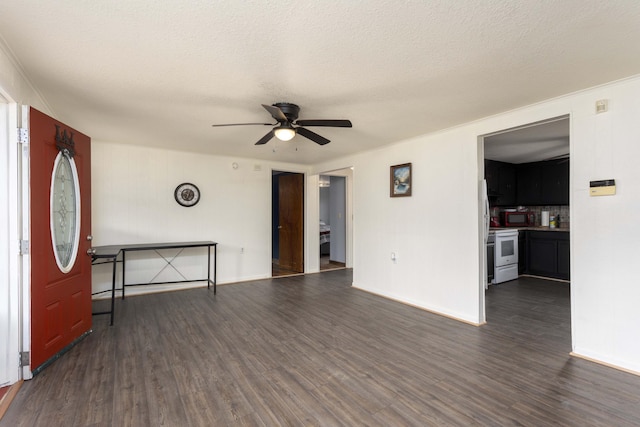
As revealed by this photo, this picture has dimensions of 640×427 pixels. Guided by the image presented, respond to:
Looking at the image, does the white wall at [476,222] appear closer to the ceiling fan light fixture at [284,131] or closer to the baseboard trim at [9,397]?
the ceiling fan light fixture at [284,131]

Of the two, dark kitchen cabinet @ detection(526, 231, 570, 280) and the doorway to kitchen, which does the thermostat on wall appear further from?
dark kitchen cabinet @ detection(526, 231, 570, 280)

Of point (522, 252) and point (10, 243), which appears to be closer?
point (10, 243)

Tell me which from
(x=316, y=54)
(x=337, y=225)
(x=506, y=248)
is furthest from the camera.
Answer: (x=337, y=225)

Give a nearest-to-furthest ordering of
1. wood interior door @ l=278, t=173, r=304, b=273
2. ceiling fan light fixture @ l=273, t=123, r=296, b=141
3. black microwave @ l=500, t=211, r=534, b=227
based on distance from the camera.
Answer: ceiling fan light fixture @ l=273, t=123, r=296, b=141 < black microwave @ l=500, t=211, r=534, b=227 < wood interior door @ l=278, t=173, r=304, b=273

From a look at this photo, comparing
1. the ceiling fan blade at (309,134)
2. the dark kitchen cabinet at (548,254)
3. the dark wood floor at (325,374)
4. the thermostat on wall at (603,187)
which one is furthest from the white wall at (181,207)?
the dark kitchen cabinet at (548,254)

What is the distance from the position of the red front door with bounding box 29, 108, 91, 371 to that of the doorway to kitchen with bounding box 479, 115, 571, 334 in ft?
17.0

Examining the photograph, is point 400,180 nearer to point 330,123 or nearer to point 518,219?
point 330,123

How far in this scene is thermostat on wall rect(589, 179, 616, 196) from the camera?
242 centimetres

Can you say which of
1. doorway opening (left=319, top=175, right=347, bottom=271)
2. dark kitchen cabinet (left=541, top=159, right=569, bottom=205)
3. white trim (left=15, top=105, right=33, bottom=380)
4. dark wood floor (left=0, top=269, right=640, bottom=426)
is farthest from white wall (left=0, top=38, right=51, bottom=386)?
dark kitchen cabinet (left=541, top=159, right=569, bottom=205)

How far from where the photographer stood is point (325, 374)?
2312mm

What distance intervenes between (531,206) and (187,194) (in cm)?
690

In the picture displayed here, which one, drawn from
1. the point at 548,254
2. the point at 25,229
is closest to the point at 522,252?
the point at 548,254

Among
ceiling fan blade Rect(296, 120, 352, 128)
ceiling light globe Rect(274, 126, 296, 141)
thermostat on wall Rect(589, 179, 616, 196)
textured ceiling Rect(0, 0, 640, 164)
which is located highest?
textured ceiling Rect(0, 0, 640, 164)

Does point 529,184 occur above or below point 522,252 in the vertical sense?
above
